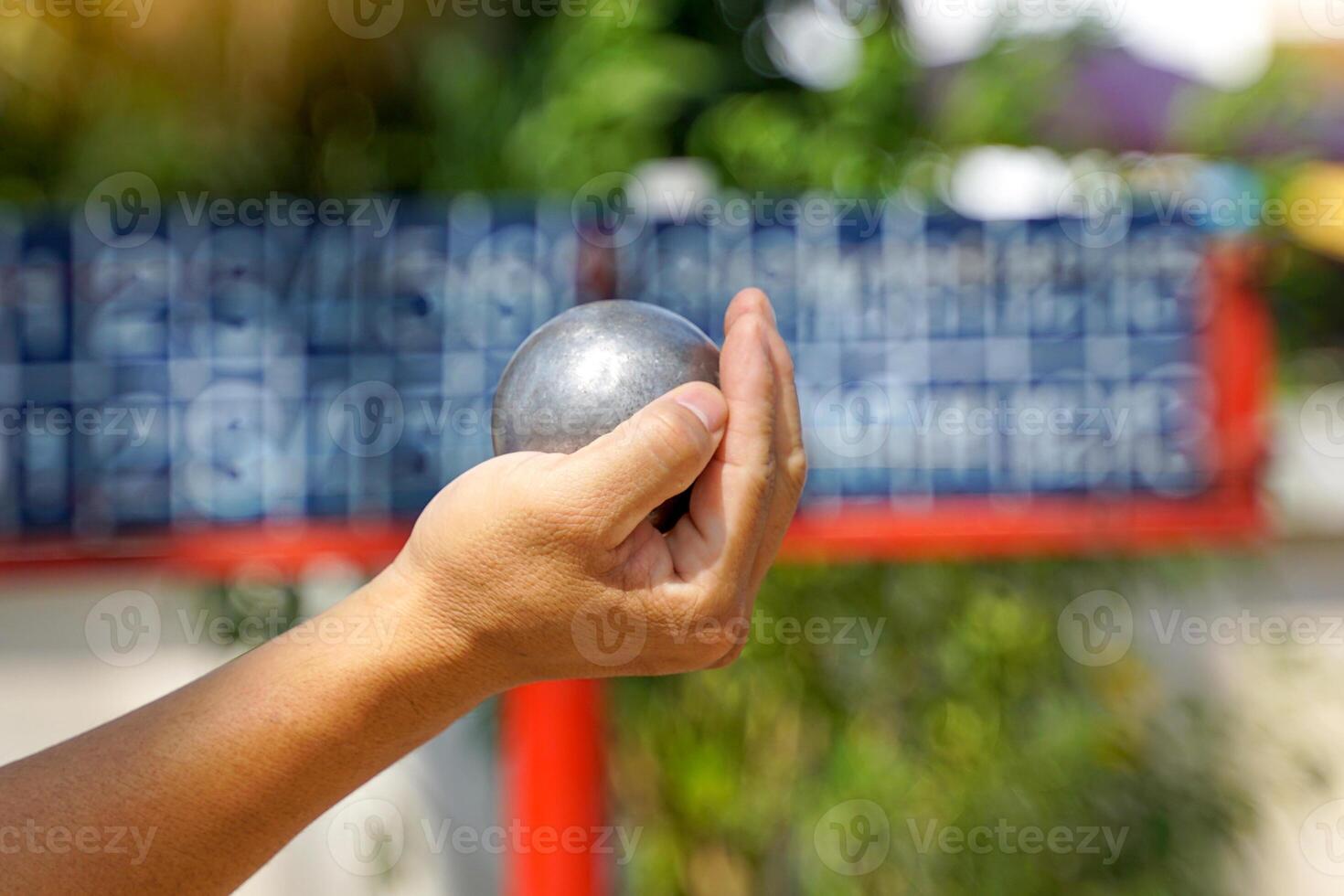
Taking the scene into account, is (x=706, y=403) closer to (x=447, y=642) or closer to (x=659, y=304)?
(x=447, y=642)

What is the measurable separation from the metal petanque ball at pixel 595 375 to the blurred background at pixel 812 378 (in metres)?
1.62

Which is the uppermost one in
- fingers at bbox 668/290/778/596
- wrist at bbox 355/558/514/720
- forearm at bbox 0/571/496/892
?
fingers at bbox 668/290/778/596

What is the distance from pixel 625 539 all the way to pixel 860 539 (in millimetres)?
1895

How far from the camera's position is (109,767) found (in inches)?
53.4

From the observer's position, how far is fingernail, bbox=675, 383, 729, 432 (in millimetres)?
1544

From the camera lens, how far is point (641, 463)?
1455mm

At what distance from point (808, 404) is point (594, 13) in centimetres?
154

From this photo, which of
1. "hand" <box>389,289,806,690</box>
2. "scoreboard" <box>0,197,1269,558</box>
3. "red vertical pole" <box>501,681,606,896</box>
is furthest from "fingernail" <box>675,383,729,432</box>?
"red vertical pole" <box>501,681,606,896</box>

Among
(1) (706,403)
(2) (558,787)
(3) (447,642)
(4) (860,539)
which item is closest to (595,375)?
(1) (706,403)

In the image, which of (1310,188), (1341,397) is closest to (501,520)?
(1310,188)

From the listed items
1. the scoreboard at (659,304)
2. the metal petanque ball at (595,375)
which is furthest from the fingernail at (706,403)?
the scoreboard at (659,304)

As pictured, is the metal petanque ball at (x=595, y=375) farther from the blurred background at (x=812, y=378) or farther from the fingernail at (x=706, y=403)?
the blurred background at (x=812, y=378)

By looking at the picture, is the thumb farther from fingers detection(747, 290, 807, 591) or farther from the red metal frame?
the red metal frame

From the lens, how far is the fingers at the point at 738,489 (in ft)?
5.16
